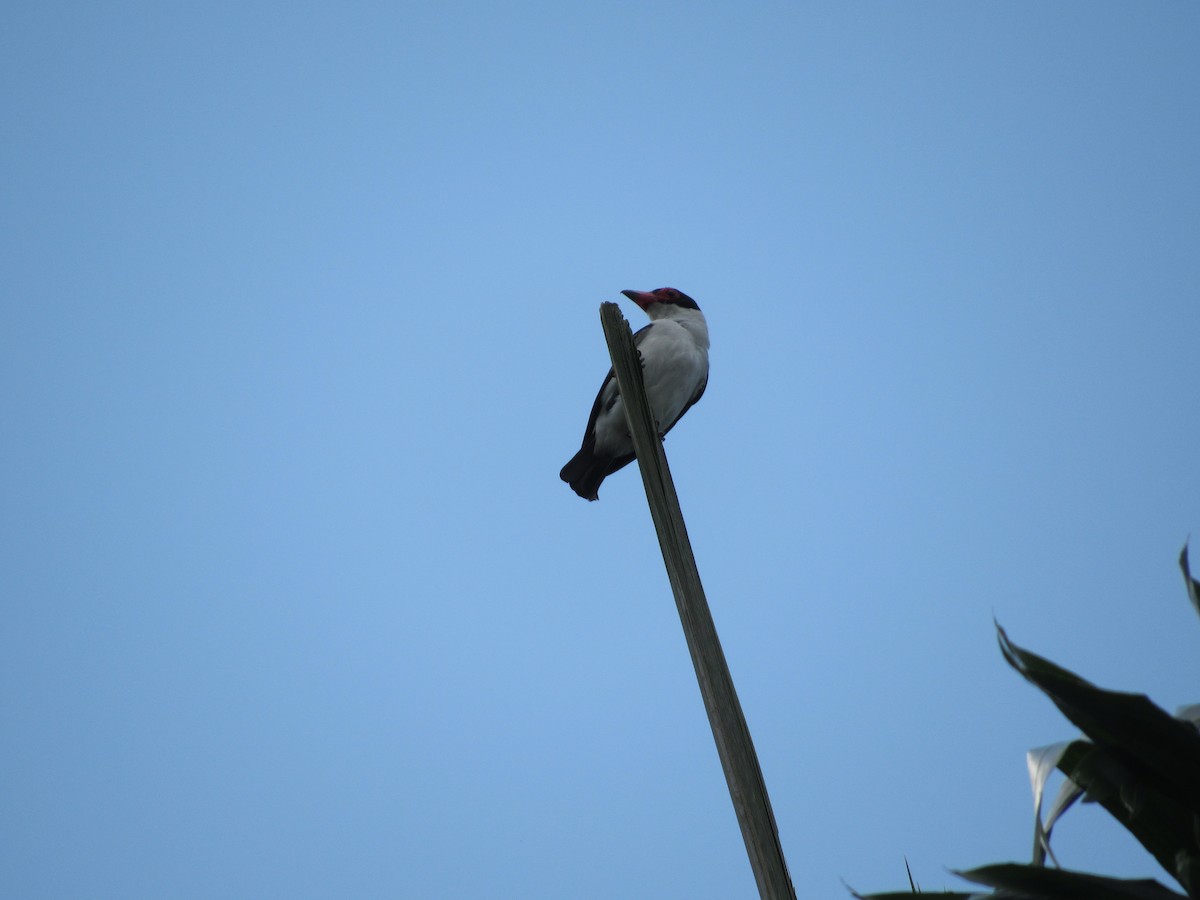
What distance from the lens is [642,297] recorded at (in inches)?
335

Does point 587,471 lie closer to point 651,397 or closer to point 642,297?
point 651,397

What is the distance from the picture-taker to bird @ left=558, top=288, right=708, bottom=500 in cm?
678

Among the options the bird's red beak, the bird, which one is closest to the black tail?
the bird

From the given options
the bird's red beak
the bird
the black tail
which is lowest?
the black tail

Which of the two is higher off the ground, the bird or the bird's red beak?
the bird's red beak

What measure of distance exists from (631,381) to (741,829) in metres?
1.00

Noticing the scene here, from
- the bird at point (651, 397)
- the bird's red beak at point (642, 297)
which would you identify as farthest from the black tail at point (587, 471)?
the bird's red beak at point (642, 297)

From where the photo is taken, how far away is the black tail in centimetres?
677

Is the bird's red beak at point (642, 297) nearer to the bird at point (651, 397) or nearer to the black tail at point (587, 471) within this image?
the bird at point (651, 397)

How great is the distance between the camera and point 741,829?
5.20ft

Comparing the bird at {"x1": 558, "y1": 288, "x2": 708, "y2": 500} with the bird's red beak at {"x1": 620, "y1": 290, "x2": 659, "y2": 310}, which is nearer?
the bird at {"x1": 558, "y1": 288, "x2": 708, "y2": 500}

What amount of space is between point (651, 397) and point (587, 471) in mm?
746

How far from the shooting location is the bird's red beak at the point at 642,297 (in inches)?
331

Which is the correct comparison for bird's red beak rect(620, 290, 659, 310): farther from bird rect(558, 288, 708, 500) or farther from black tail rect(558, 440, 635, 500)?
black tail rect(558, 440, 635, 500)
